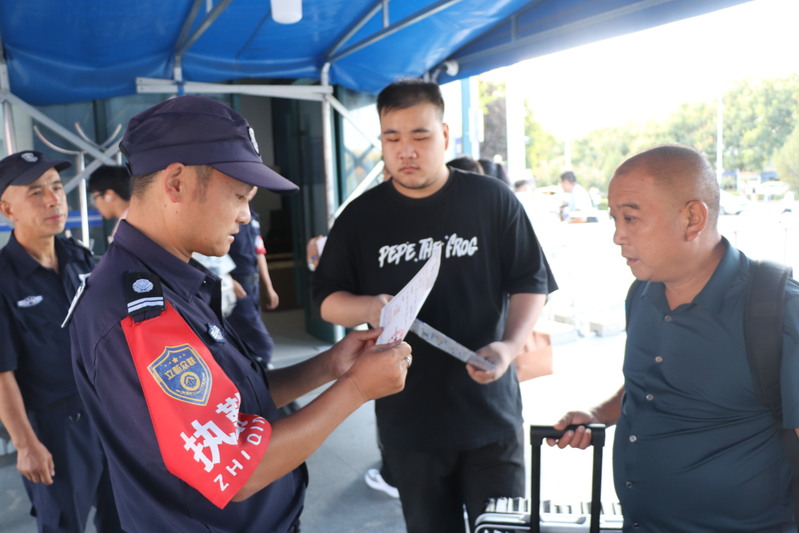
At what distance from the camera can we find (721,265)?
152 cm

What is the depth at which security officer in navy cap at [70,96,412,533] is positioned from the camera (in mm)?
1014

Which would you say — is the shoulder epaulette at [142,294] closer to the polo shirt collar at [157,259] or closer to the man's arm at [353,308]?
the polo shirt collar at [157,259]

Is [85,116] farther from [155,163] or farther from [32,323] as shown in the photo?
[155,163]

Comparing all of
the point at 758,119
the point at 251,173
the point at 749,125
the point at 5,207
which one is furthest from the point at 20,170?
the point at 749,125

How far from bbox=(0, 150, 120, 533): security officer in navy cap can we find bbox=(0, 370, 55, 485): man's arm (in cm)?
4

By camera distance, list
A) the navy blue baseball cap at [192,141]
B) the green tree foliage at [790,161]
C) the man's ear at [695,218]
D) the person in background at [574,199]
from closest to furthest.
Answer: the navy blue baseball cap at [192,141], the man's ear at [695,218], the person in background at [574,199], the green tree foliage at [790,161]

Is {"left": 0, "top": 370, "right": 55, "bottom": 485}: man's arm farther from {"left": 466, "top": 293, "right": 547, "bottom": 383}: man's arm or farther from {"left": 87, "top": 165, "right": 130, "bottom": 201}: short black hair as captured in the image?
{"left": 466, "top": 293, "right": 547, "bottom": 383}: man's arm

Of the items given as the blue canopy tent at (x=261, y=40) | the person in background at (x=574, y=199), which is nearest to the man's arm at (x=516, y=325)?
the blue canopy tent at (x=261, y=40)

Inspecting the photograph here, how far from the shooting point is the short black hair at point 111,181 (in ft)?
12.0

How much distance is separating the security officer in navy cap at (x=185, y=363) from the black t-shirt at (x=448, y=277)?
0.75 metres

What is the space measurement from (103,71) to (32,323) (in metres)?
2.85

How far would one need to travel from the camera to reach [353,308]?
6.50ft

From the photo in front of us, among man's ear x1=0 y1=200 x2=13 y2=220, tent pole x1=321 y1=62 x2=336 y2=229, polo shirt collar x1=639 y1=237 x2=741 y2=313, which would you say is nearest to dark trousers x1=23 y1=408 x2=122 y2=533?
man's ear x1=0 y1=200 x2=13 y2=220

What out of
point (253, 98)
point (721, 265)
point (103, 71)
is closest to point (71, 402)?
point (721, 265)
